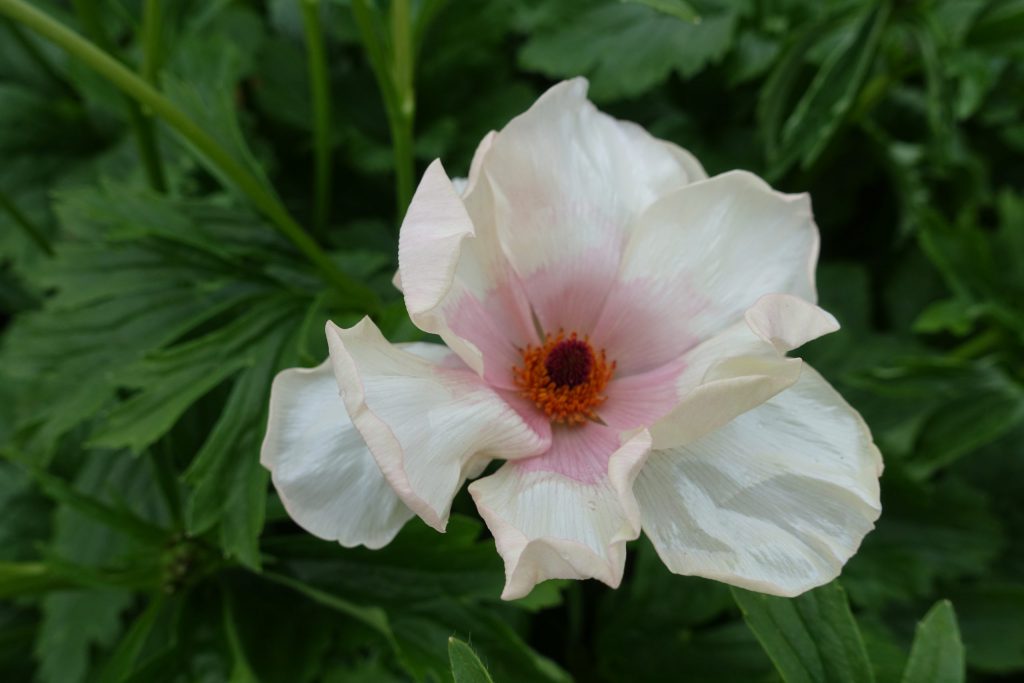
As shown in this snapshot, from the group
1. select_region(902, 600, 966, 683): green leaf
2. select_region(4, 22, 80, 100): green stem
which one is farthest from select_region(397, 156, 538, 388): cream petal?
select_region(4, 22, 80, 100): green stem

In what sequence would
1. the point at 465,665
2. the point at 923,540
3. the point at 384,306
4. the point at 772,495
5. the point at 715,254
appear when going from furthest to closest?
the point at 923,540, the point at 384,306, the point at 715,254, the point at 772,495, the point at 465,665

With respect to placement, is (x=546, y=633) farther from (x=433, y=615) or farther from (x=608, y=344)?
(x=608, y=344)

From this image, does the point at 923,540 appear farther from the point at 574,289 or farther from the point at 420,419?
the point at 420,419

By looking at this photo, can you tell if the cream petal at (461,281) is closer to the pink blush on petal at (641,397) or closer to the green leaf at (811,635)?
the pink blush on petal at (641,397)

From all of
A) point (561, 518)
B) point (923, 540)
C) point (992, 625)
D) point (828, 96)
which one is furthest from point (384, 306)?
point (992, 625)

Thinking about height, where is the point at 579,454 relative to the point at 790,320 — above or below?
below

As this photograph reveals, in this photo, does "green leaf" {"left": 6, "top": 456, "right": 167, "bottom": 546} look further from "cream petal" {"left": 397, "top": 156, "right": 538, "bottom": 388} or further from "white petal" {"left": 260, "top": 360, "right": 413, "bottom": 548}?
"cream petal" {"left": 397, "top": 156, "right": 538, "bottom": 388}
